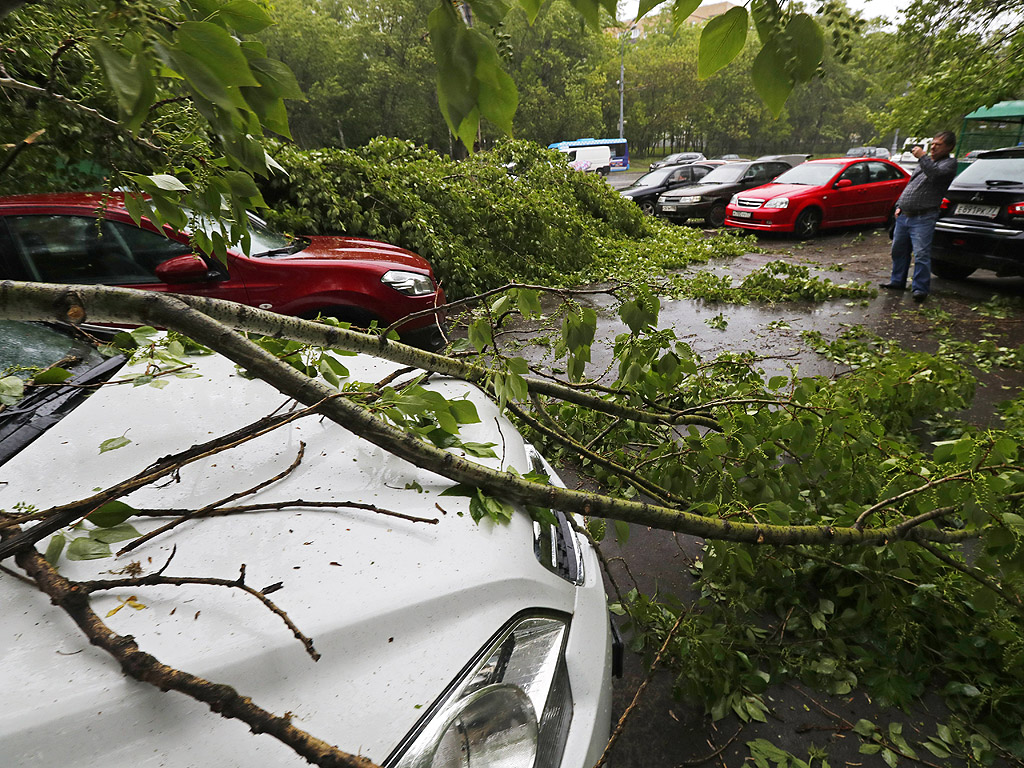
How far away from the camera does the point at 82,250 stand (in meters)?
3.96

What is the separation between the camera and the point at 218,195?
185cm

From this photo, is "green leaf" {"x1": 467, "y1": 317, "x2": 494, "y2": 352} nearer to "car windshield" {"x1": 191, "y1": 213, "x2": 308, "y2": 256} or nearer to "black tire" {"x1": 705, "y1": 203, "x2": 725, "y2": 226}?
"car windshield" {"x1": 191, "y1": 213, "x2": 308, "y2": 256}

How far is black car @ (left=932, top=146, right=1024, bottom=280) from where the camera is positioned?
22.2 ft

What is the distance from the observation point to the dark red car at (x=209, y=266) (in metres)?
3.86

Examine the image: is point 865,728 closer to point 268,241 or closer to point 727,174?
point 268,241

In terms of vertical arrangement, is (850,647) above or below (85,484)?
below

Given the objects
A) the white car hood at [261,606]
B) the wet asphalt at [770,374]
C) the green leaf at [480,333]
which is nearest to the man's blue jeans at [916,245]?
the wet asphalt at [770,374]

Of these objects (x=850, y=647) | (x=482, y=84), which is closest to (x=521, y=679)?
(x=482, y=84)

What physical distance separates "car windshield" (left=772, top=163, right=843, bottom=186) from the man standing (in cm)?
500

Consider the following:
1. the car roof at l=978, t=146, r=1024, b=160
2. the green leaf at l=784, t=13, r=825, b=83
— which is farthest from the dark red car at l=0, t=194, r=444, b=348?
the car roof at l=978, t=146, r=1024, b=160

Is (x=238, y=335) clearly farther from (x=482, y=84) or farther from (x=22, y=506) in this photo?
(x=482, y=84)

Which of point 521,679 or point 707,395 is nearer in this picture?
point 521,679

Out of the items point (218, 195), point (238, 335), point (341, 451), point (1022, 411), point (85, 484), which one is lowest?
point (1022, 411)

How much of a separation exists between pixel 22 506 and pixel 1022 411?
4.14 m
